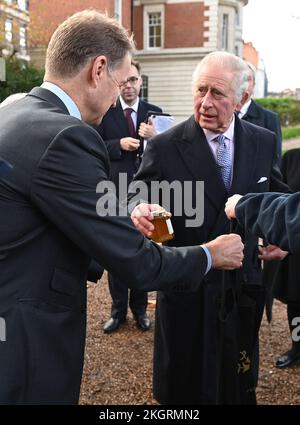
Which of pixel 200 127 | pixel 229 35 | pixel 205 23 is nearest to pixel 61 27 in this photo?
pixel 200 127

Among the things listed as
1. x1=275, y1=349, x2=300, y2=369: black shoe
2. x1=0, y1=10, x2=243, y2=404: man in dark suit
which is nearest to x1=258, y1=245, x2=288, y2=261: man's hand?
x1=0, y1=10, x2=243, y2=404: man in dark suit

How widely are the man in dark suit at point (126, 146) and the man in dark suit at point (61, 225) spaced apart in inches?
124

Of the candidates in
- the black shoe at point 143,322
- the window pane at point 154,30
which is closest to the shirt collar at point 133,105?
the black shoe at point 143,322

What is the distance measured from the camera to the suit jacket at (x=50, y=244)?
1.76 m

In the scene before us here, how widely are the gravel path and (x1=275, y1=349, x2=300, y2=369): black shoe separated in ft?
0.18

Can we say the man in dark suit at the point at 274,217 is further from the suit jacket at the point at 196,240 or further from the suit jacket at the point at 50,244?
the suit jacket at the point at 196,240

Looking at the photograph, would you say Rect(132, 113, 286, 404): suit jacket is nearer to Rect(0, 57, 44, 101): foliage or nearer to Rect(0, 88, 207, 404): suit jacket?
Rect(0, 88, 207, 404): suit jacket

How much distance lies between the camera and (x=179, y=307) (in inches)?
124

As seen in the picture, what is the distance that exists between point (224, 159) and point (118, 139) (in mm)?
2532

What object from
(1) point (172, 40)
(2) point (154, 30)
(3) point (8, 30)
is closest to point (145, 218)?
(3) point (8, 30)

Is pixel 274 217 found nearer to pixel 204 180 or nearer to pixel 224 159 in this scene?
pixel 204 180

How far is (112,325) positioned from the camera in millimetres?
5340

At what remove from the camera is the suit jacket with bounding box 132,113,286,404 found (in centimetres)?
309
